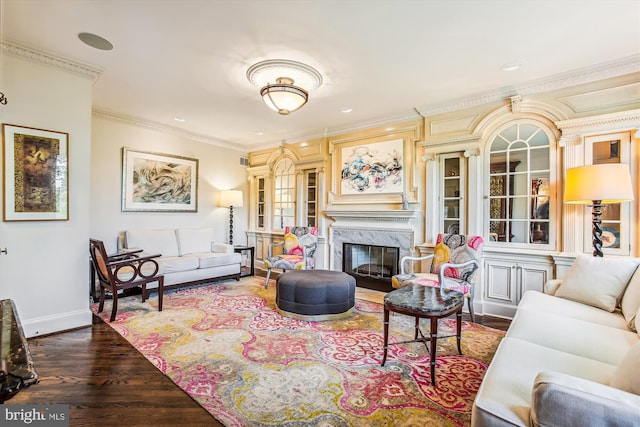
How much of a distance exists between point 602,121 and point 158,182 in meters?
5.97

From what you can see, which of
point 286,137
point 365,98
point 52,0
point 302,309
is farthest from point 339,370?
point 286,137

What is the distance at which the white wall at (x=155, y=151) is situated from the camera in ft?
14.4

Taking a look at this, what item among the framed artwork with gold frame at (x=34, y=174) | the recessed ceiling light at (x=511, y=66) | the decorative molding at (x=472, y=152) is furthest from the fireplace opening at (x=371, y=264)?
the framed artwork with gold frame at (x=34, y=174)

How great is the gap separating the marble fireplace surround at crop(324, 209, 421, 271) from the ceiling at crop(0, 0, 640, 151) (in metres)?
1.62

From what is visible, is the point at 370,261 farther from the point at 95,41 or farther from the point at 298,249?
the point at 95,41

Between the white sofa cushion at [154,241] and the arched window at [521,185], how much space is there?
4.72m

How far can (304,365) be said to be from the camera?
228cm

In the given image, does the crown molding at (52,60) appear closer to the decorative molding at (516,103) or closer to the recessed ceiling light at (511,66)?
the recessed ceiling light at (511,66)

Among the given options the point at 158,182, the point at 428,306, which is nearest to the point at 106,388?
the point at 428,306

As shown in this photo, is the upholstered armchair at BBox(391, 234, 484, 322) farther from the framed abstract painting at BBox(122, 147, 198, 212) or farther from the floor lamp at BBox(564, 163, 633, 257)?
the framed abstract painting at BBox(122, 147, 198, 212)

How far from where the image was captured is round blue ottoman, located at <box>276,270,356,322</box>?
→ 3232mm

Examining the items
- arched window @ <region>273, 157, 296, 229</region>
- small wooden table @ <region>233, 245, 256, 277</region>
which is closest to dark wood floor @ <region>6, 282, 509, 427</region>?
small wooden table @ <region>233, 245, 256, 277</region>

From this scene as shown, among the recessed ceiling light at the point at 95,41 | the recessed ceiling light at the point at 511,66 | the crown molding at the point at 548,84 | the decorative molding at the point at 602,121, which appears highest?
the recessed ceiling light at the point at 95,41

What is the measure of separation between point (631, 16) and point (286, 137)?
4.59 meters
